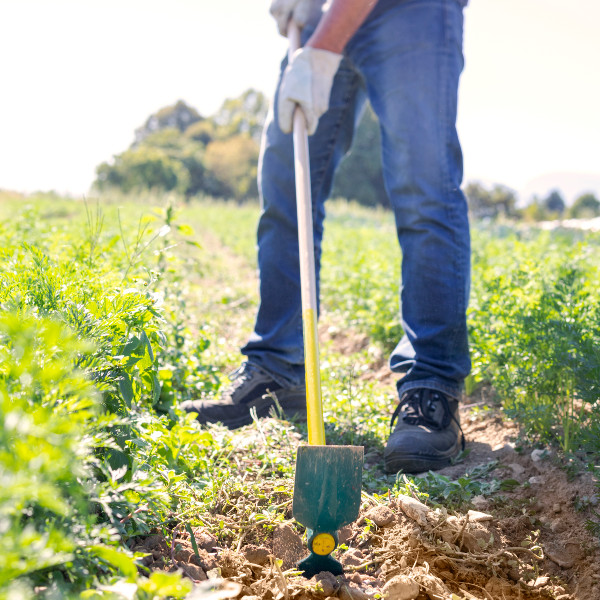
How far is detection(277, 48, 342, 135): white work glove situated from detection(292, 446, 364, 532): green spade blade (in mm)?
1570

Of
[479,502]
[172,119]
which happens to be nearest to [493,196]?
[172,119]

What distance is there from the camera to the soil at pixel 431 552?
1.40 m

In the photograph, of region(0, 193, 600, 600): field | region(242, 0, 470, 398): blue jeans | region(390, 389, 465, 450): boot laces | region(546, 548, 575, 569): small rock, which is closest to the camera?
region(0, 193, 600, 600): field

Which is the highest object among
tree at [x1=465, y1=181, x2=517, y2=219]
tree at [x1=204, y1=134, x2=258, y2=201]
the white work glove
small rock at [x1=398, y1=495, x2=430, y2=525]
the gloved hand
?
tree at [x1=204, y1=134, x2=258, y2=201]

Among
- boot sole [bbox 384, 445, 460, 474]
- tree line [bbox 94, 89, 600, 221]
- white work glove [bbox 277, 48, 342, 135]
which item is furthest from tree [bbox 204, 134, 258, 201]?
boot sole [bbox 384, 445, 460, 474]

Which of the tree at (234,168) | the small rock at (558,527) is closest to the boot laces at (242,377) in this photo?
the small rock at (558,527)

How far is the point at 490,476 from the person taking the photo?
6.55 feet

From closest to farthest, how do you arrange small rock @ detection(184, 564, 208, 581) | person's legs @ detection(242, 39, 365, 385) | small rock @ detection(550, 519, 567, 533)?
small rock @ detection(184, 564, 208, 581), small rock @ detection(550, 519, 567, 533), person's legs @ detection(242, 39, 365, 385)

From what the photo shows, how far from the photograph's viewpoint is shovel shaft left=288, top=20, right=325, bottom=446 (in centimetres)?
167

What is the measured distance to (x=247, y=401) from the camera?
99.7 inches

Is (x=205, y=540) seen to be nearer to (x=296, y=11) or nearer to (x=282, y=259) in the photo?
(x=282, y=259)

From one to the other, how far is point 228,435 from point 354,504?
72 cm

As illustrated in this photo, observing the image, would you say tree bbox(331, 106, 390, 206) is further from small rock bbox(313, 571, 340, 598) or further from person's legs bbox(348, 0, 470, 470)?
small rock bbox(313, 571, 340, 598)

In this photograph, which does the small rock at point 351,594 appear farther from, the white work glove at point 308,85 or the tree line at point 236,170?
the tree line at point 236,170
